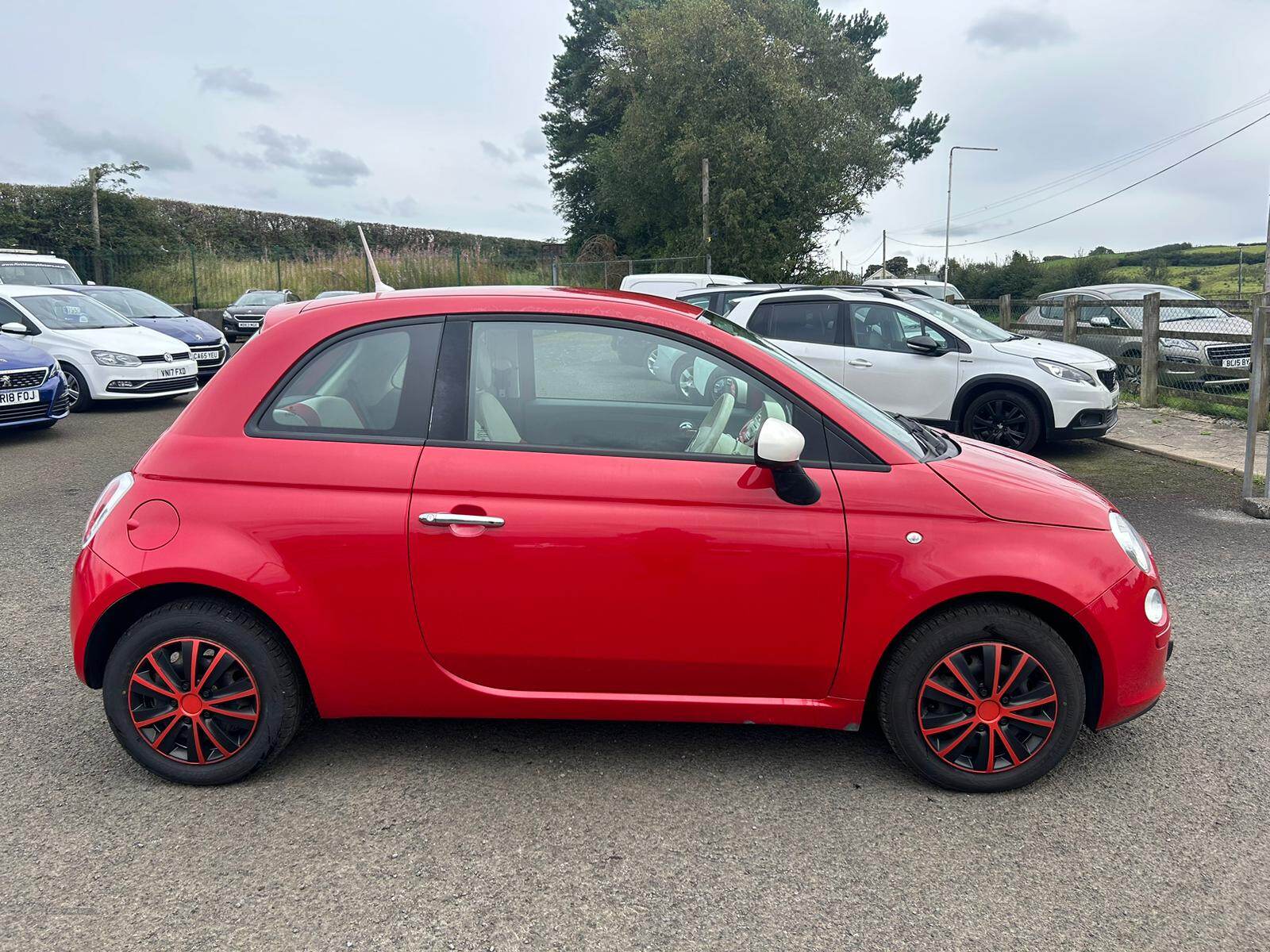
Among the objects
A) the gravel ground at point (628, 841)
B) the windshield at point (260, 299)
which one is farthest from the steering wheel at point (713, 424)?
the windshield at point (260, 299)

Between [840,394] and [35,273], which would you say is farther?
[35,273]

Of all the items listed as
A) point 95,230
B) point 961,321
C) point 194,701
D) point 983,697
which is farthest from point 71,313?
point 95,230

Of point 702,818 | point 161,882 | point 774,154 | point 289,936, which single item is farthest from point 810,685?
A: point 774,154

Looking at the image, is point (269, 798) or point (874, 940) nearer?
point (874, 940)

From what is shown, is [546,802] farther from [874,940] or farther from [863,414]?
[863,414]

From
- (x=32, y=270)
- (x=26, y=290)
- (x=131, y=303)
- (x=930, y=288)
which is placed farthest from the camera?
(x=930, y=288)

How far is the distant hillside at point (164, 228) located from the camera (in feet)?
96.6

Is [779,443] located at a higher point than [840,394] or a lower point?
lower

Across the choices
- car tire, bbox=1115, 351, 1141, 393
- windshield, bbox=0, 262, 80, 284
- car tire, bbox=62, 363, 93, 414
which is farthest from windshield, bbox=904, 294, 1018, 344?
windshield, bbox=0, 262, 80, 284

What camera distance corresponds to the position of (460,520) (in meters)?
3.12

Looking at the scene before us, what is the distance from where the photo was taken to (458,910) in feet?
8.68

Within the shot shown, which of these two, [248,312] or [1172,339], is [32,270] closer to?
[248,312]

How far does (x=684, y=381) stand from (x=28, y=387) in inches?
373

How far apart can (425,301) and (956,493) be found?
73.3 inches
